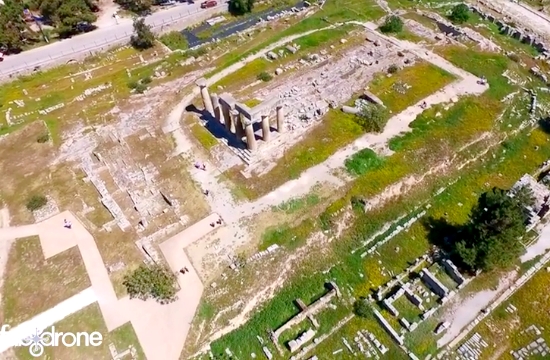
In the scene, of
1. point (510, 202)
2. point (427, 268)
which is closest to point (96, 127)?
point (427, 268)

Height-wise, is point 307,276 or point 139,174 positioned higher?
point 139,174

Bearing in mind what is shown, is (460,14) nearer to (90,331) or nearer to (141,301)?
(141,301)

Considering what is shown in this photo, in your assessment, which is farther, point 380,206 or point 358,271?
point 380,206

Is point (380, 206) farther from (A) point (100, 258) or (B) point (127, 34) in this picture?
(B) point (127, 34)

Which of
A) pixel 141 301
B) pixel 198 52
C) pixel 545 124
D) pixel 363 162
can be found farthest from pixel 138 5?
pixel 545 124

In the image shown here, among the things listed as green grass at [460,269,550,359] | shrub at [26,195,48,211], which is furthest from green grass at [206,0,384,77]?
green grass at [460,269,550,359]
